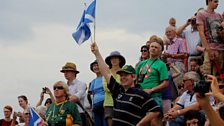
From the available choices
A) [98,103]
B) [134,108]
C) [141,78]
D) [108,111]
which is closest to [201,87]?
[134,108]

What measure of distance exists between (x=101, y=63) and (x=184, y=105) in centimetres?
166

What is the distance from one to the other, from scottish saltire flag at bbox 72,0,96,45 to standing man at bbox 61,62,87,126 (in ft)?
2.81

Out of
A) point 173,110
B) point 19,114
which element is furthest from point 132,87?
point 19,114

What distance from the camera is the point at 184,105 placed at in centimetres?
985

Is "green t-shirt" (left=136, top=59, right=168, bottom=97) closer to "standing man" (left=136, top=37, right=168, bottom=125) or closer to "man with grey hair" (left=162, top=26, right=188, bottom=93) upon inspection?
"standing man" (left=136, top=37, right=168, bottom=125)

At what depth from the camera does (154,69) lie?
9.86 meters

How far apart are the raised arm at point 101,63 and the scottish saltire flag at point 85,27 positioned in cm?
158

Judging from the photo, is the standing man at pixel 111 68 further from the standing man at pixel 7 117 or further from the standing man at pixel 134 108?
the standing man at pixel 7 117

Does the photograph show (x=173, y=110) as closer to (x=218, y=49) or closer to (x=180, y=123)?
(x=180, y=123)

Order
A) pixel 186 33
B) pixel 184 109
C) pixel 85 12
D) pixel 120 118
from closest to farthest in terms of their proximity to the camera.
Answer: pixel 120 118 → pixel 184 109 → pixel 85 12 → pixel 186 33

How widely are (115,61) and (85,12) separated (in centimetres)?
171

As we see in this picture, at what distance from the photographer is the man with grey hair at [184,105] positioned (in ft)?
30.4

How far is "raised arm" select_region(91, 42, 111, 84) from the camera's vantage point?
9180 millimetres

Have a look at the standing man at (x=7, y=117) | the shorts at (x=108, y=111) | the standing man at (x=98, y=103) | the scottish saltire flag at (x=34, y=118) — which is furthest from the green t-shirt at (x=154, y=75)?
the standing man at (x=7, y=117)
